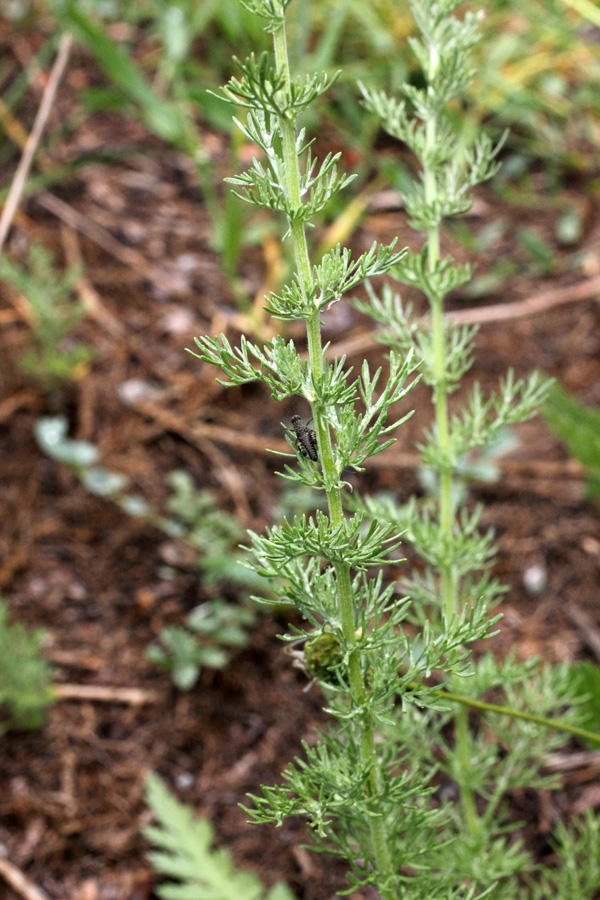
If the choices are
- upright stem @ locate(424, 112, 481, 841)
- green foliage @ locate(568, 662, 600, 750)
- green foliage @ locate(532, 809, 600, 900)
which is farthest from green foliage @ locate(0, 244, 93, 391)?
green foliage @ locate(532, 809, 600, 900)

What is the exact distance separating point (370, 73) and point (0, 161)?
5.74 feet

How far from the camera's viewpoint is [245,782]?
80.7 inches

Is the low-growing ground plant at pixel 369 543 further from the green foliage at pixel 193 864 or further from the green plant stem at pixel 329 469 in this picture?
the green foliage at pixel 193 864

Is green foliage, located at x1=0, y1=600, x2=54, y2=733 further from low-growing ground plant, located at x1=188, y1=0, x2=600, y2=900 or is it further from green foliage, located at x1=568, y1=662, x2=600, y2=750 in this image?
green foliage, located at x1=568, y1=662, x2=600, y2=750

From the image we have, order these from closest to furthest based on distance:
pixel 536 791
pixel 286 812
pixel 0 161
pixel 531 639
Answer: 1. pixel 286 812
2. pixel 536 791
3. pixel 531 639
4. pixel 0 161

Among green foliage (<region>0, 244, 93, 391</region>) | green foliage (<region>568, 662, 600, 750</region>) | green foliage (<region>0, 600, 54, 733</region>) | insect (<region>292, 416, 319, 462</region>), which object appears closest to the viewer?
insect (<region>292, 416, 319, 462</region>)

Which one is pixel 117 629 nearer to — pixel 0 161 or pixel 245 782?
pixel 245 782

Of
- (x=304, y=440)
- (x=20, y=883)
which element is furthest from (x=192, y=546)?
(x=304, y=440)

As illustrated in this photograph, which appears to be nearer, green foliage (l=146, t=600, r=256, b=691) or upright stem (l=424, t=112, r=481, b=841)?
upright stem (l=424, t=112, r=481, b=841)

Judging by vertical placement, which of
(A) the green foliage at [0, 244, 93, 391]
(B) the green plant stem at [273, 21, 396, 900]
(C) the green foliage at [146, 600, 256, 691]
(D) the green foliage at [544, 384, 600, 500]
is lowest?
(C) the green foliage at [146, 600, 256, 691]

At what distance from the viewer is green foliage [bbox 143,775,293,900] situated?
5.32ft

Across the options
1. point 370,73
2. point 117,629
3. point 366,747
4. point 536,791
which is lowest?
point 536,791

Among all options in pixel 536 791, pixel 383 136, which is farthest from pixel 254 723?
pixel 383 136

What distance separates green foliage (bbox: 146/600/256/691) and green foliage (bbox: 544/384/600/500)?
3.20ft
